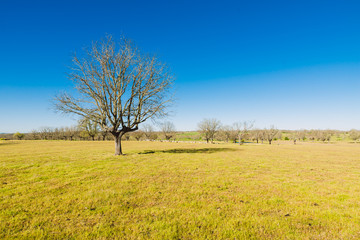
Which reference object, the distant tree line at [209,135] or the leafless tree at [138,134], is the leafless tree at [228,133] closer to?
the distant tree line at [209,135]

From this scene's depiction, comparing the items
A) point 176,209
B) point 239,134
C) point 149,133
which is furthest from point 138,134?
point 176,209

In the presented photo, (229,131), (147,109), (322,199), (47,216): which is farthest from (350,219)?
(229,131)

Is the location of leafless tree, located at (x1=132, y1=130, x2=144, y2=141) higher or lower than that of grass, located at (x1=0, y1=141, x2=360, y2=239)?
higher

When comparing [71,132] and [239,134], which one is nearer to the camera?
[239,134]

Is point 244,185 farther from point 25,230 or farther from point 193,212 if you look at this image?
point 25,230

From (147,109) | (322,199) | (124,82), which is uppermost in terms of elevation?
(124,82)

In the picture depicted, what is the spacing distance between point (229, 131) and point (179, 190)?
248 feet

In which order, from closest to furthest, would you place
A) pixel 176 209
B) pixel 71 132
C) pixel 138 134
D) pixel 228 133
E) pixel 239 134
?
pixel 176 209
pixel 239 134
pixel 228 133
pixel 71 132
pixel 138 134

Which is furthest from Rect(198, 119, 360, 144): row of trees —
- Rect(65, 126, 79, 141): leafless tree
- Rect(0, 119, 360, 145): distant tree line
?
Rect(65, 126, 79, 141): leafless tree

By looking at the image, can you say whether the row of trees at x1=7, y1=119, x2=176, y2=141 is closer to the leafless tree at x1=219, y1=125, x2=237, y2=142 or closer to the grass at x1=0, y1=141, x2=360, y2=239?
the leafless tree at x1=219, y1=125, x2=237, y2=142

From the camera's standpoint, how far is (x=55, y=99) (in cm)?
1845

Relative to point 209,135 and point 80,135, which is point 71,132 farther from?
point 209,135

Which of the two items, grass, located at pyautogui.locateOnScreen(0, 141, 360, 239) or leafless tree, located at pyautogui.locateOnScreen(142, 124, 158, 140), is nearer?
grass, located at pyautogui.locateOnScreen(0, 141, 360, 239)

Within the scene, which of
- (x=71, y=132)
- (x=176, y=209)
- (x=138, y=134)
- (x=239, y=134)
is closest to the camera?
(x=176, y=209)
